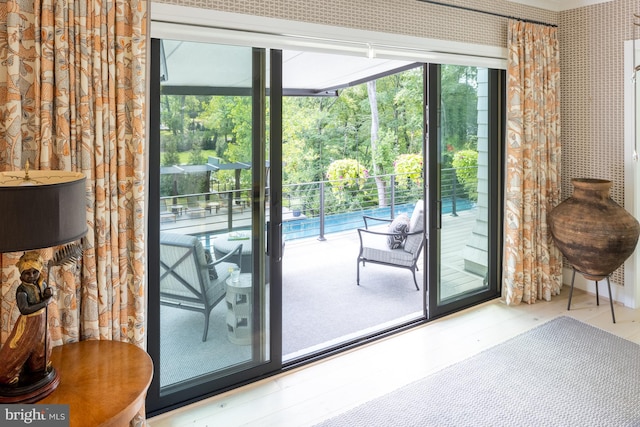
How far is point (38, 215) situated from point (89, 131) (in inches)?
27.3

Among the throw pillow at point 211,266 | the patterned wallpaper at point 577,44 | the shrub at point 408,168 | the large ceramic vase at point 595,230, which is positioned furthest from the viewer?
the shrub at point 408,168

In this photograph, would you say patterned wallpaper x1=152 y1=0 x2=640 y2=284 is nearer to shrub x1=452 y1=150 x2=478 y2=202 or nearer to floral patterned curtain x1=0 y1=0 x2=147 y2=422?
shrub x1=452 y1=150 x2=478 y2=202

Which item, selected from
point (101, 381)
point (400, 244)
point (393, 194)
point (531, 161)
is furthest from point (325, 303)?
point (393, 194)

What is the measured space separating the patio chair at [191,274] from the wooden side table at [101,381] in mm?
506

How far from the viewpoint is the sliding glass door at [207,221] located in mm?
2223

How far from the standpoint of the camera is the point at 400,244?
4.30 m

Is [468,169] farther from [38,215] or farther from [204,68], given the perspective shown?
[38,215]

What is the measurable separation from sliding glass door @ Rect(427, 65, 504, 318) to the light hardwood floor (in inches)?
10.2

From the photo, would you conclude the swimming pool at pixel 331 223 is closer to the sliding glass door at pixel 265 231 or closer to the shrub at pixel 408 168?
the shrub at pixel 408 168

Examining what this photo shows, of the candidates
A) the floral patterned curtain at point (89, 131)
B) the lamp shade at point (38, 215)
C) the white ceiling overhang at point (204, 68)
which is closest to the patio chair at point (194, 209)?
the floral patterned curtain at point (89, 131)

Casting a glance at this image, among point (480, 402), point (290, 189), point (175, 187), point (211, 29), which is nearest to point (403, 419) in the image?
point (480, 402)

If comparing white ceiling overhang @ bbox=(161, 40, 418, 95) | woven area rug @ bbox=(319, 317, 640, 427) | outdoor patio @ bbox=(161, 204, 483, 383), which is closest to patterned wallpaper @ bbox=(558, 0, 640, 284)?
outdoor patio @ bbox=(161, 204, 483, 383)

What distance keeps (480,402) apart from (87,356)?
2.03 m

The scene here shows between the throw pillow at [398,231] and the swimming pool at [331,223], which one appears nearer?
the throw pillow at [398,231]
